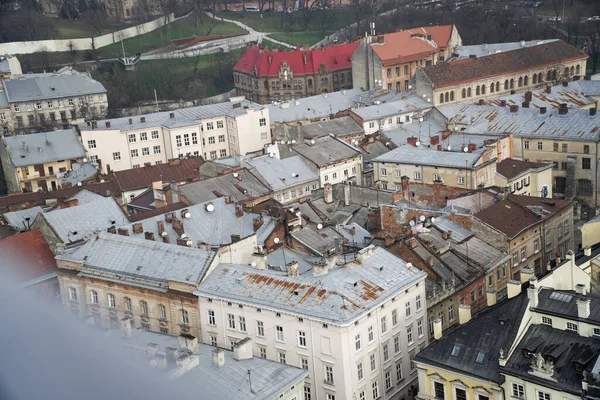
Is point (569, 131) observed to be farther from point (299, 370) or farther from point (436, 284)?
point (299, 370)

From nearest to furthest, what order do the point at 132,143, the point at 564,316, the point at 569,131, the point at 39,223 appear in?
the point at 564,316
the point at 39,223
the point at 569,131
the point at 132,143

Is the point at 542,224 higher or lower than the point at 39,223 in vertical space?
lower

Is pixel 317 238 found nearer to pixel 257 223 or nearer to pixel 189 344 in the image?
pixel 257 223

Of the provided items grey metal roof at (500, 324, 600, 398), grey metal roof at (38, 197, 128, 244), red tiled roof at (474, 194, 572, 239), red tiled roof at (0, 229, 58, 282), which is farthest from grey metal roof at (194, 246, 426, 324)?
grey metal roof at (38, 197, 128, 244)

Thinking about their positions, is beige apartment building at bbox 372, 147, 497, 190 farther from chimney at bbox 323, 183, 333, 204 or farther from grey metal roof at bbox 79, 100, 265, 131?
grey metal roof at bbox 79, 100, 265, 131

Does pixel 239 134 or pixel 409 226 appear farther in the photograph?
pixel 239 134

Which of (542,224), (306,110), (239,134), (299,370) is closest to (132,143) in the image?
(239,134)
